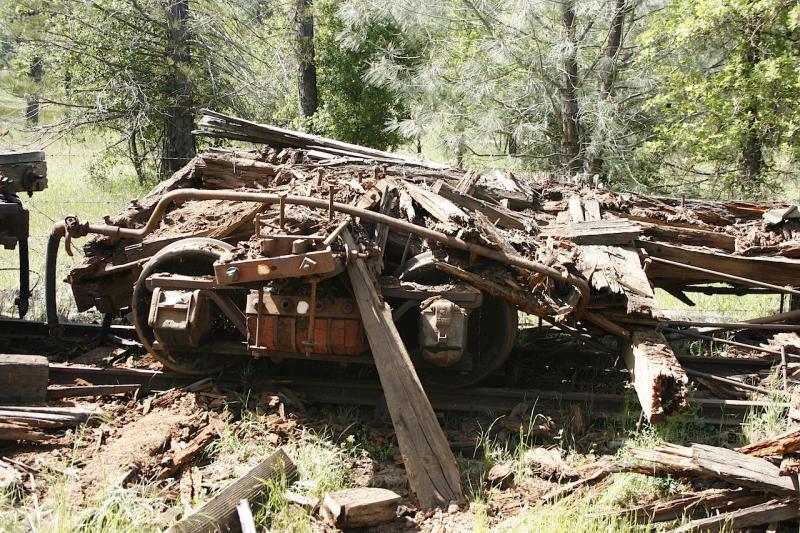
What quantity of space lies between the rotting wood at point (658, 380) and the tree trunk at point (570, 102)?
285 inches

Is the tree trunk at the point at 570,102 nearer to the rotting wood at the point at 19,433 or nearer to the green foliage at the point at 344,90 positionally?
the green foliage at the point at 344,90

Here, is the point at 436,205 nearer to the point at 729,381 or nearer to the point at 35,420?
the point at 729,381

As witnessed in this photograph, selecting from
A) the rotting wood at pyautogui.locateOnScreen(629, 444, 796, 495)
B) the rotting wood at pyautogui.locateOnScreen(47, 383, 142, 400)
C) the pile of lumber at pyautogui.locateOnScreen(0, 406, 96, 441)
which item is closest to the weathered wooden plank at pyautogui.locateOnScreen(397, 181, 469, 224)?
the rotting wood at pyautogui.locateOnScreen(629, 444, 796, 495)

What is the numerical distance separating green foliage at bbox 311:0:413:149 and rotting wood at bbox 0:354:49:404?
Result: 37.3 feet

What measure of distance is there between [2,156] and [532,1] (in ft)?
27.0

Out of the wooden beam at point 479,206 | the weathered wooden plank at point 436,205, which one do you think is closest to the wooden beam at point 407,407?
the weathered wooden plank at point 436,205

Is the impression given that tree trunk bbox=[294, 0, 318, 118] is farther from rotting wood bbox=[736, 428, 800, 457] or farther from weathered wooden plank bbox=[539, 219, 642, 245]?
rotting wood bbox=[736, 428, 800, 457]

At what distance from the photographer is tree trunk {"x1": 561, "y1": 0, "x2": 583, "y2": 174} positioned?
39.8 ft

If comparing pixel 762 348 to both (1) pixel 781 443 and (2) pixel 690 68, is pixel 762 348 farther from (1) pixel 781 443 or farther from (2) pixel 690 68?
(2) pixel 690 68

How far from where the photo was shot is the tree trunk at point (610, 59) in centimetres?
1198

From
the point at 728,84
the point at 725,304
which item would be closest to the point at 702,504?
the point at 725,304

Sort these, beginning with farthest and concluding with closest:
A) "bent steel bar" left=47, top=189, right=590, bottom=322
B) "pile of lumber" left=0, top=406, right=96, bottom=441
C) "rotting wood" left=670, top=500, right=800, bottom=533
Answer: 1. "bent steel bar" left=47, top=189, right=590, bottom=322
2. "pile of lumber" left=0, top=406, right=96, bottom=441
3. "rotting wood" left=670, top=500, right=800, bottom=533

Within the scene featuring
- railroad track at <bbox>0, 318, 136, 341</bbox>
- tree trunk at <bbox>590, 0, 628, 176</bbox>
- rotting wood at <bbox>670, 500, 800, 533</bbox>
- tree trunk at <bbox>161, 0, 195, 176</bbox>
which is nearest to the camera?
rotting wood at <bbox>670, 500, 800, 533</bbox>

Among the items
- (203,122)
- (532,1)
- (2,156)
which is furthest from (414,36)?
(2,156)
